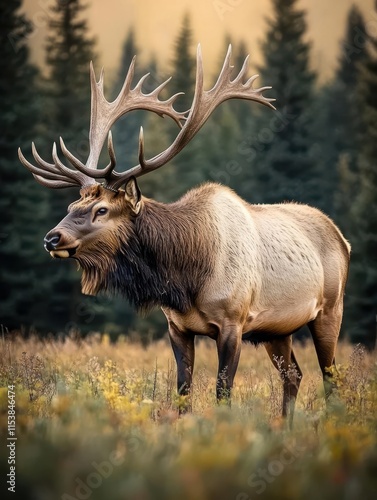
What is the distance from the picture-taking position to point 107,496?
335 centimetres

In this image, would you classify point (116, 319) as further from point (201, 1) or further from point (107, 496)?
point (107, 496)

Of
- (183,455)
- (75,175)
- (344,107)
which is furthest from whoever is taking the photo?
(344,107)

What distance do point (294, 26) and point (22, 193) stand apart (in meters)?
14.3

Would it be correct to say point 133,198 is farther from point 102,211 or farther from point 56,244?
point 56,244

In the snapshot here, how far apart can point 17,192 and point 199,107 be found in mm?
20625

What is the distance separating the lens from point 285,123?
32188 mm

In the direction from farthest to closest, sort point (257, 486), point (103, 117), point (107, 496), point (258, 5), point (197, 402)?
point (258, 5) < point (103, 117) < point (197, 402) < point (257, 486) < point (107, 496)

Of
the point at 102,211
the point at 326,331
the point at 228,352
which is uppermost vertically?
the point at 102,211

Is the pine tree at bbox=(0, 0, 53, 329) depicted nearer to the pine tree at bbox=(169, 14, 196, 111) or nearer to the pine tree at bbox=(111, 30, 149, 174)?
the pine tree at bbox=(111, 30, 149, 174)

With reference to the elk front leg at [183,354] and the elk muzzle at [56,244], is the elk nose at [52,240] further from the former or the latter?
the elk front leg at [183,354]

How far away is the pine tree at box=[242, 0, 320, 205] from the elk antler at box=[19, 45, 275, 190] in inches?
916

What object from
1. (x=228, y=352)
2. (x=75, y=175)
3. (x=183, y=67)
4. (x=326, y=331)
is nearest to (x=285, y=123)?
(x=183, y=67)

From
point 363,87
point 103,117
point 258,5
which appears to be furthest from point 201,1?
point 103,117

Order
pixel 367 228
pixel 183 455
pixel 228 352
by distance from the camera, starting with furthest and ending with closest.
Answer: pixel 367 228
pixel 228 352
pixel 183 455
